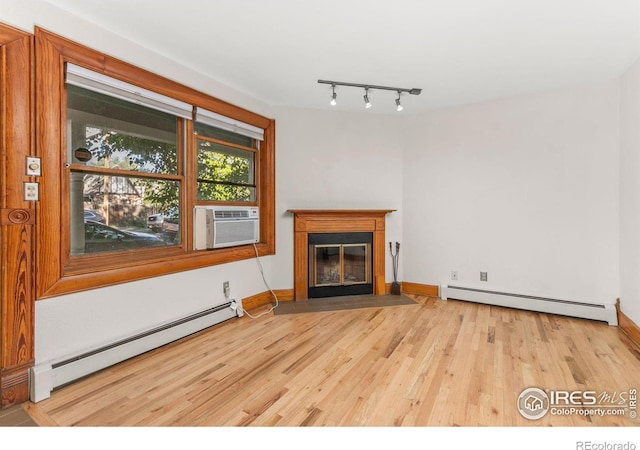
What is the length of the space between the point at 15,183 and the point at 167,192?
1.02 m

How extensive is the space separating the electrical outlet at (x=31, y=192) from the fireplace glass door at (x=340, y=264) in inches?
100

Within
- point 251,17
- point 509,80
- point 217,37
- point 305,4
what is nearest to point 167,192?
point 217,37

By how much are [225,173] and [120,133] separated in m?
1.04

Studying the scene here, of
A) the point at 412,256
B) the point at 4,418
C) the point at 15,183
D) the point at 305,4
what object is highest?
the point at 305,4

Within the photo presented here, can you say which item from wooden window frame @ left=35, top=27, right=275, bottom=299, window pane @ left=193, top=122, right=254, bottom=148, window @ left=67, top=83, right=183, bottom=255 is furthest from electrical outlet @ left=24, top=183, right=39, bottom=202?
window pane @ left=193, top=122, right=254, bottom=148

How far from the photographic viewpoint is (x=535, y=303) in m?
3.19

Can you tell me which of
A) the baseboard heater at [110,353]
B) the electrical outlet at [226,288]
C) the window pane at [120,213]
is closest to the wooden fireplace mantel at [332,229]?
the electrical outlet at [226,288]

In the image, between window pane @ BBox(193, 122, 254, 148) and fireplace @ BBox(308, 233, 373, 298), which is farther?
fireplace @ BBox(308, 233, 373, 298)

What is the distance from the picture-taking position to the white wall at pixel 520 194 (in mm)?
2947

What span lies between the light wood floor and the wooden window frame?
651 millimetres

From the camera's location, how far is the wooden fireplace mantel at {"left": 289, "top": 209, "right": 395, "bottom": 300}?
3.62 meters

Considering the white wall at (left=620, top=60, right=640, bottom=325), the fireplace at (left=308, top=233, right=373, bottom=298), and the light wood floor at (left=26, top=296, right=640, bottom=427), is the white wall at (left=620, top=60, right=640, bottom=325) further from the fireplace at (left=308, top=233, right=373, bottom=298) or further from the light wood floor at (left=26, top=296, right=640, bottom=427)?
the fireplace at (left=308, top=233, right=373, bottom=298)

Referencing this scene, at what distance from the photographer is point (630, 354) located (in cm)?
226

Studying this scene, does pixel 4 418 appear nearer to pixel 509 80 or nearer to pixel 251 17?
pixel 251 17
